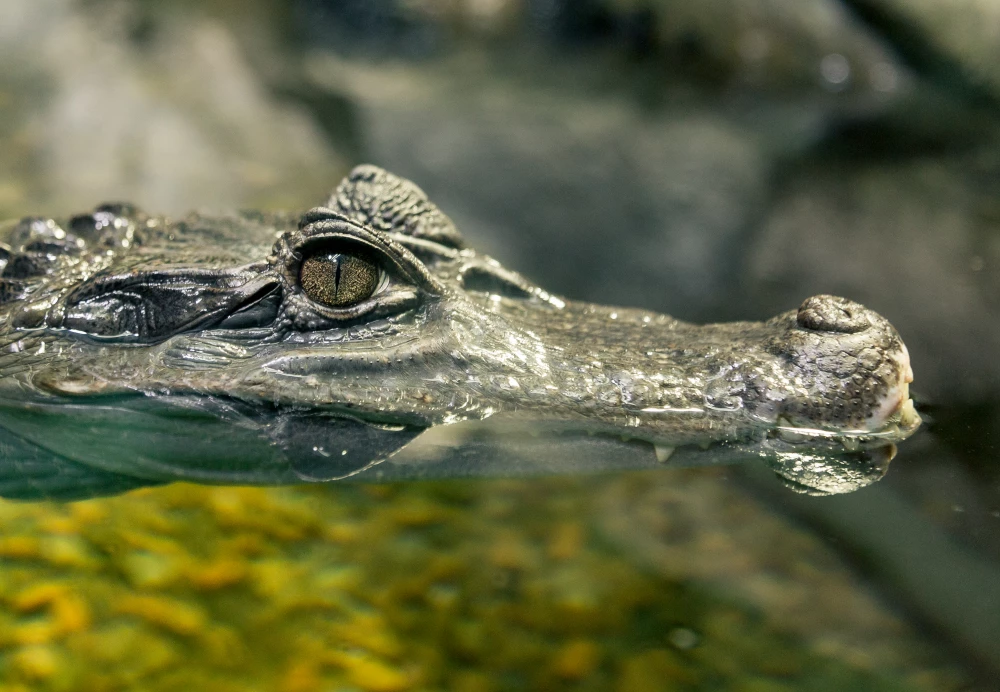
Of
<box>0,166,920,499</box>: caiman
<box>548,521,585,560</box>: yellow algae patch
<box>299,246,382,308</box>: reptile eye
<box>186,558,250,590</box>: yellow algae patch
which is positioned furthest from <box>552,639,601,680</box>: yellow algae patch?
<box>299,246,382,308</box>: reptile eye

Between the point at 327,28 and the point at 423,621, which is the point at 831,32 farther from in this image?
the point at 423,621

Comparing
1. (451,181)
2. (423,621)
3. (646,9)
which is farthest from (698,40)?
(423,621)

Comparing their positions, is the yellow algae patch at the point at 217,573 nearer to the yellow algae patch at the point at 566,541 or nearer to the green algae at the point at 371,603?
the green algae at the point at 371,603

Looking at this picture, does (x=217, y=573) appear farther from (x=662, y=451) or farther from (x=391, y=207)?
(x=391, y=207)

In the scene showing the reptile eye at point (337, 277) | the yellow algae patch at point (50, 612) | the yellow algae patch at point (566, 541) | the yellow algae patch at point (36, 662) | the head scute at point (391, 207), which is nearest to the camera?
the yellow algae patch at point (36, 662)

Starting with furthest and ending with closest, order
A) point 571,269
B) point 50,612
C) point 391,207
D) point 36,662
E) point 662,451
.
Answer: point 571,269 < point 391,207 < point 662,451 < point 50,612 < point 36,662

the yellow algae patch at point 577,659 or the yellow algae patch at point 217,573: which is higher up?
the yellow algae patch at point 217,573

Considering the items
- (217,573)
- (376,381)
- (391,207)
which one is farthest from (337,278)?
(217,573)

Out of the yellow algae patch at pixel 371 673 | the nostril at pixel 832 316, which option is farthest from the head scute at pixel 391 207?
the yellow algae patch at pixel 371 673
